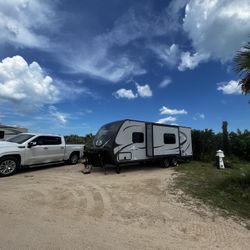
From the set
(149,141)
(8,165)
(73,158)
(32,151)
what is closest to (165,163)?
(149,141)

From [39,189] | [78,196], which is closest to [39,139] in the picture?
[39,189]

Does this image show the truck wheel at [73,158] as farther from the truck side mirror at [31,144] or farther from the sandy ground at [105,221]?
the sandy ground at [105,221]

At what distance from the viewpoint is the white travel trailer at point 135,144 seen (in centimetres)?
1045

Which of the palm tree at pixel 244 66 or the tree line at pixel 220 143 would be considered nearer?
the palm tree at pixel 244 66

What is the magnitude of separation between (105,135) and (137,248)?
7.67 m

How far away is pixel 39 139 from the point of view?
1030cm

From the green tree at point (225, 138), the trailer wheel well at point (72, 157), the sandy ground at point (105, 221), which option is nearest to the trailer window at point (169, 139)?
the trailer wheel well at point (72, 157)

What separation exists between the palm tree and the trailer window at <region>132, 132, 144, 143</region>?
5.46 m

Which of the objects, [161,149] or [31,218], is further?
[161,149]

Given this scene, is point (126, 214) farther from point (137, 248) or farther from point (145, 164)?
point (145, 164)

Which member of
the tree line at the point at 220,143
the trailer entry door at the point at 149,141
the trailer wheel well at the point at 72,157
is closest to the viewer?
the trailer entry door at the point at 149,141

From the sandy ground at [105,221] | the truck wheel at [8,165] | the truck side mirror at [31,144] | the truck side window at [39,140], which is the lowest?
the sandy ground at [105,221]

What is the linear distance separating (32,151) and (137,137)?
4.95 meters

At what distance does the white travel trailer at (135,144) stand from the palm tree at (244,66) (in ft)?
17.7
